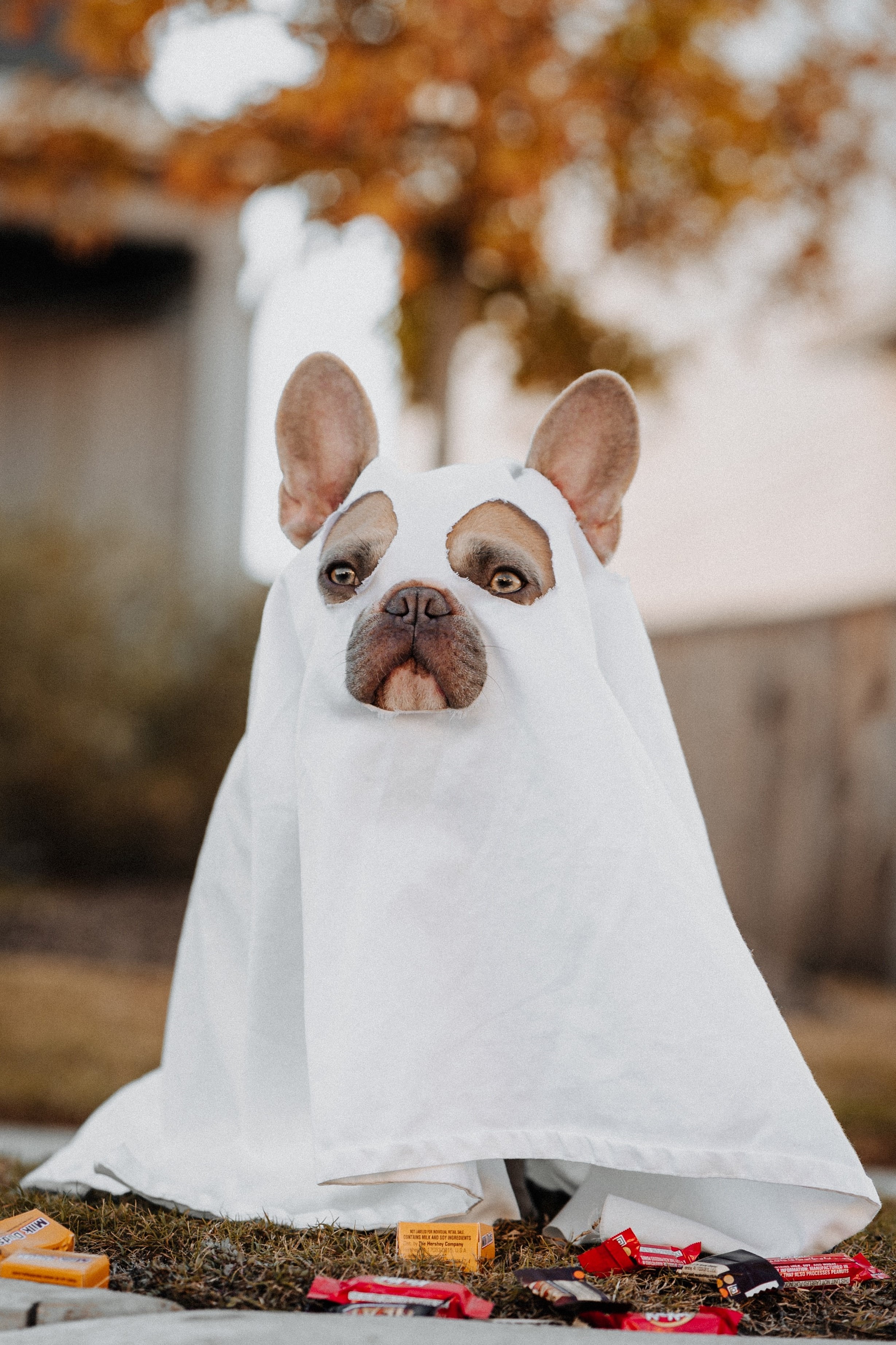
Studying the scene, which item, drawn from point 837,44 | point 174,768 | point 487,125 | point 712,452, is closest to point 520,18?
point 487,125

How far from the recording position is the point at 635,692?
7.68 feet

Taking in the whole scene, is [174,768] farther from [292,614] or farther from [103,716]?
[292,614]

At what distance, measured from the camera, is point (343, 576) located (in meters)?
2.29

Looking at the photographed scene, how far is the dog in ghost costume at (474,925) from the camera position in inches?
79.5

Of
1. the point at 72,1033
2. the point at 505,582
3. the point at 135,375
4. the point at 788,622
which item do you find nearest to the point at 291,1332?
the point at 505,582

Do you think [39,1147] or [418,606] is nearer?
[418,606]

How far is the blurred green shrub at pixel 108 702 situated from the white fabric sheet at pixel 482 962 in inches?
Answer: 210

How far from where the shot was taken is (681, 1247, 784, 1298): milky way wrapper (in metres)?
1.92

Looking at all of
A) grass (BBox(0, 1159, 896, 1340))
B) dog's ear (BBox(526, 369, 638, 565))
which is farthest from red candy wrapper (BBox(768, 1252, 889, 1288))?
dog's ear (BBox(526, 369, 638, 565))

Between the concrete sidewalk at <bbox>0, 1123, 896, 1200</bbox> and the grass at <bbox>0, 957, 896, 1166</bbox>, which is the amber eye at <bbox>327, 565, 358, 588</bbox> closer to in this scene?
the concrete sidewalk at <bbox>0, 1123, 896, 1200</bbox>

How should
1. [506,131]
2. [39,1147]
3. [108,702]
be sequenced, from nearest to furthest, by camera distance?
[39,1147] < [506,131] < [108,702]

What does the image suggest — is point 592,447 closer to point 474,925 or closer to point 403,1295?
point 474,925

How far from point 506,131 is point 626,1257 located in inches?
199

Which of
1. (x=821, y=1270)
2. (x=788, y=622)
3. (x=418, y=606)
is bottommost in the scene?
(x=821, y=1270)
